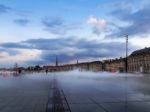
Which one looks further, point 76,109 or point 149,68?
point 149,68

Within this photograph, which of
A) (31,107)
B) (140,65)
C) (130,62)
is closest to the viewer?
(31,107)

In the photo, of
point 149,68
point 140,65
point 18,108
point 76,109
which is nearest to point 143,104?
point 76,109

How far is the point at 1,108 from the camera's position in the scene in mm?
12914

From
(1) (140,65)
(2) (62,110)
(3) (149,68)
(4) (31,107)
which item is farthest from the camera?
(1) (140,65)

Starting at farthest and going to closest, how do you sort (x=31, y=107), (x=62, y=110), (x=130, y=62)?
(x=130, y=62), (x=31, y=107), (x=62, y=110)

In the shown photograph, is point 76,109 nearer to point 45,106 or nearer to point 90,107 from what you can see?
point 90,107

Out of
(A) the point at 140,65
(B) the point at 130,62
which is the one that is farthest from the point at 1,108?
(B) the point at 130,62

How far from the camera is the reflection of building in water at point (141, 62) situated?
6027 inches

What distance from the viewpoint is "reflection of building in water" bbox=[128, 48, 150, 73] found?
502 feet

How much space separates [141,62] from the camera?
164 metres

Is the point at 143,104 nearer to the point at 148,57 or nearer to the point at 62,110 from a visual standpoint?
the point at 62,110

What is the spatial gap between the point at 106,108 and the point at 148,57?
147 m

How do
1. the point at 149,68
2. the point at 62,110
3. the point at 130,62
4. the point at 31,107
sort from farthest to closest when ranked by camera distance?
the point at 130,62 → the point at 149,68 → the point at 31,107 → the point at 62,110

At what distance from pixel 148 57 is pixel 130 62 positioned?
109 ft
